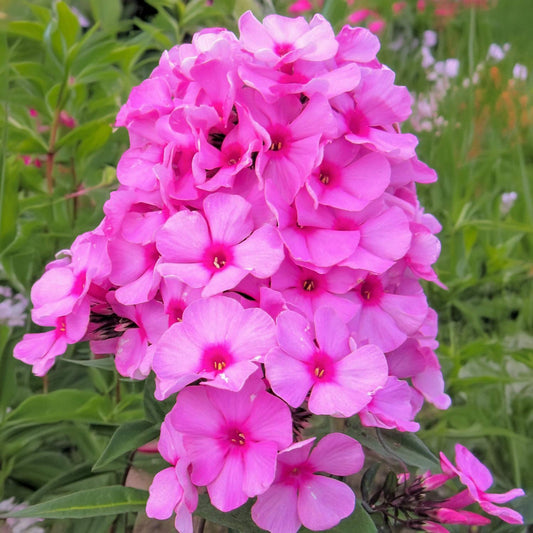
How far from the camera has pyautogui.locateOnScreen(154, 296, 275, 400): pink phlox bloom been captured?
518 millimetres

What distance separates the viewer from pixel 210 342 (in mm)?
531

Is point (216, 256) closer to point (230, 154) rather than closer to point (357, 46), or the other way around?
point (230, 154)

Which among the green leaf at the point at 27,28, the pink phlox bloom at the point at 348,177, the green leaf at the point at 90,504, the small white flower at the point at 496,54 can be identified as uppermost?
the pink phlox bloom at the point at 348,177

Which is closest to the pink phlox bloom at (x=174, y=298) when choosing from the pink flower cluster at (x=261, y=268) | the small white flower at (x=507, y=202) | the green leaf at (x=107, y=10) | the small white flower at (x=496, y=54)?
the pink flower cluster at (x=261, y=268)

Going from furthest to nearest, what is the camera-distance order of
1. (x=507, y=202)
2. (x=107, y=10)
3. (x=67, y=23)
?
(x=507, y=202), (x=107, y=10), (x=67, y=23)

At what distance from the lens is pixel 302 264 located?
1.85 ft

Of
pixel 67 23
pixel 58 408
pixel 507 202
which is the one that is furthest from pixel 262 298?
pixel 507 202

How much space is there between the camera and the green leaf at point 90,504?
2.01ft

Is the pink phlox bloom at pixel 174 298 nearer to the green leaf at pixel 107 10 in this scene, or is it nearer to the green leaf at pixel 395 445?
the green leaf at pixel 395 445

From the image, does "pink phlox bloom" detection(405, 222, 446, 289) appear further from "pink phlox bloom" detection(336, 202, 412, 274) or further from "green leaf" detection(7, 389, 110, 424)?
"green leaf" detection(7, 389, 110, 424)

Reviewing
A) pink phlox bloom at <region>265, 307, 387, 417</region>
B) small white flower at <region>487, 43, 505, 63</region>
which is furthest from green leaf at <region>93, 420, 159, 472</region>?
small white flower at <region>487, 43, 505, 63</region>

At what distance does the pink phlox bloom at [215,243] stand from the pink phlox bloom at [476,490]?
0.26m

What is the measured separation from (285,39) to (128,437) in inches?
15.1

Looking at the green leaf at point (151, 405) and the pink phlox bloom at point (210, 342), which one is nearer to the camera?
the pink phlox bloom at point (210, 342)
